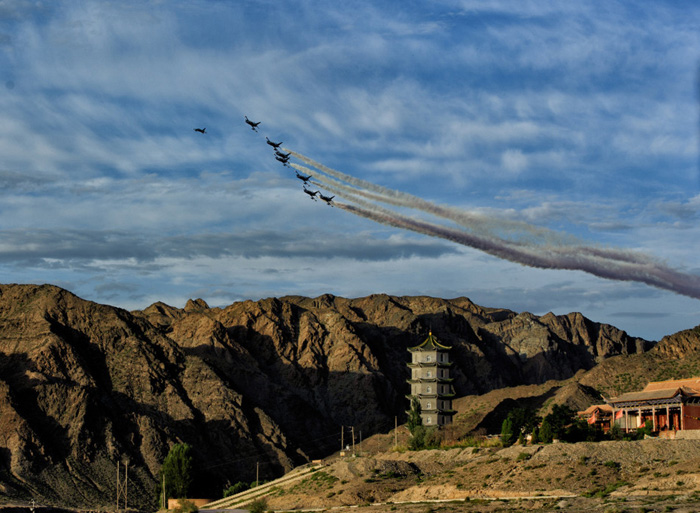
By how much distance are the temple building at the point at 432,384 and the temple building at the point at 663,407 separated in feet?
117

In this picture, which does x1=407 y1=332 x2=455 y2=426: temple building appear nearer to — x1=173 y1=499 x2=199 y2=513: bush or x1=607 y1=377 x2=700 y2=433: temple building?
x1=607 y1=377 x2=700 y2=433: temple building

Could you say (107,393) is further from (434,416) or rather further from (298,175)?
(298,175)


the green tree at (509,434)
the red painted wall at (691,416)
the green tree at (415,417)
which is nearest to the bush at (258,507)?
the green tree at (509,434)

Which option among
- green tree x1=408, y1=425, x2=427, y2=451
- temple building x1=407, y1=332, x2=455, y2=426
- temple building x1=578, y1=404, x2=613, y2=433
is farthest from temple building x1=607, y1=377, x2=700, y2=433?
temple building x1=407, y1=332, x2=455, y2=426

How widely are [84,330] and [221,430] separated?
33.9 metres

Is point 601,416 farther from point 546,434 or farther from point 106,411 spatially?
point 106,411

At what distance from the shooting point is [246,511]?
9562 cm

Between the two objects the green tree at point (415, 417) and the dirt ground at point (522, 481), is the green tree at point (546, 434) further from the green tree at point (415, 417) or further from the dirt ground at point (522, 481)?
the green tree at point (415, 417)

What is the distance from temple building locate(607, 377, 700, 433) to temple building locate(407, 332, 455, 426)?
117 feet

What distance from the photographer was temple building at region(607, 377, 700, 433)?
300 ft

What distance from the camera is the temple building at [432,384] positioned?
133625 mm

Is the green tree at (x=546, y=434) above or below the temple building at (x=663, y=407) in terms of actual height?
below

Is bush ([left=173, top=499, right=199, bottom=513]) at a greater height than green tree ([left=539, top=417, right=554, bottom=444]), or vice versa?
green tree ([left=539, top=417, right=554, bottom=444])

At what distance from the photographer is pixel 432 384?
13525 cm
